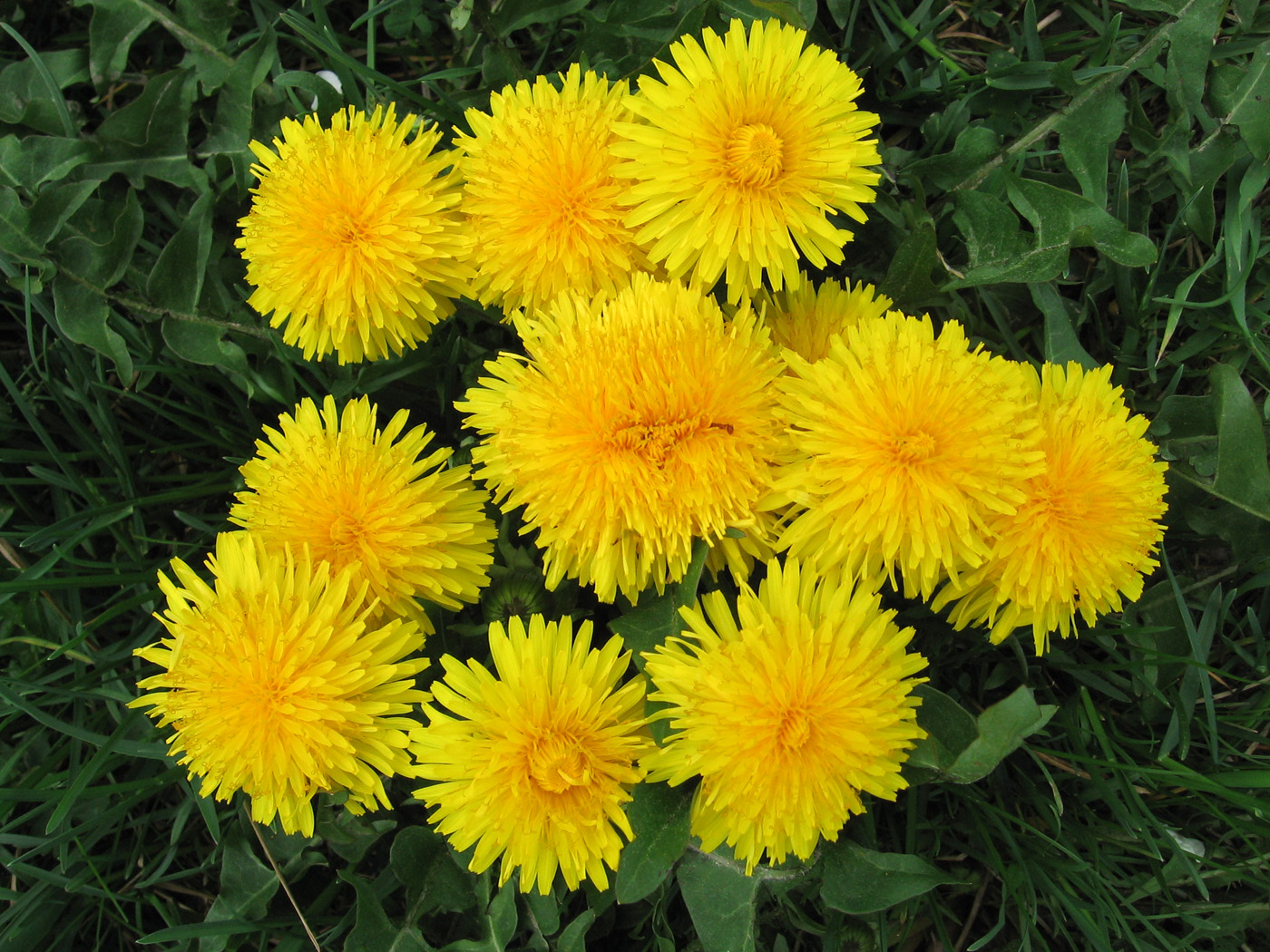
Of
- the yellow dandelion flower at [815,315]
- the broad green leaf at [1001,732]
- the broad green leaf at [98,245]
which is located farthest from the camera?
the broad green leaf at [98,245]

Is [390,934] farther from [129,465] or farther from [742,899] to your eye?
[129,465]

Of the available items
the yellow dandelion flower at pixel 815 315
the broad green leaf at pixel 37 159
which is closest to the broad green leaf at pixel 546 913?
the yellow dandelion flower at pixel 815 315

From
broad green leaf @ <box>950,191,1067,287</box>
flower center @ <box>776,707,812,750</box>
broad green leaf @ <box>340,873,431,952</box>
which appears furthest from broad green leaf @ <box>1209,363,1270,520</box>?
broad green leaf @ <box>340,873,431,952</box>

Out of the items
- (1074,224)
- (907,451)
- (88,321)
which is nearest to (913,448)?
(907,451)

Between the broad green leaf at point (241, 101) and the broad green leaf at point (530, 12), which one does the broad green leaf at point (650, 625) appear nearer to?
the broad green leaf at point (530, 12)

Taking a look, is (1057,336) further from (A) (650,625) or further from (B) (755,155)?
(A) (650,625)

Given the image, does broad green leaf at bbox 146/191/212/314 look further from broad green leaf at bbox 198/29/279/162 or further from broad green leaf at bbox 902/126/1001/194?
broad green leaf at bbox 902/126/1001/194
